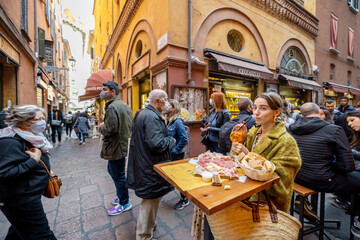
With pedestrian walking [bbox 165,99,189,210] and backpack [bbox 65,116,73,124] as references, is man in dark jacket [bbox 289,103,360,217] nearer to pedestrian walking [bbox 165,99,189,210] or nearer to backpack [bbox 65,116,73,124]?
pedestrian walking [bbox 165,99,189,210]

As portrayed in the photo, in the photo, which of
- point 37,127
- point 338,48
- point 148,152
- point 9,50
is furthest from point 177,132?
point 338,48

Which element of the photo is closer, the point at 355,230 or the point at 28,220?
the point at 28,220

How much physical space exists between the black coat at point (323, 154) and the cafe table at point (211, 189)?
4.17ft

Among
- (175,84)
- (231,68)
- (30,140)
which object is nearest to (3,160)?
(30,140)

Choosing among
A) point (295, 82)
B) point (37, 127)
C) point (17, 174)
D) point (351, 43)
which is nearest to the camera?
point (17, 174)

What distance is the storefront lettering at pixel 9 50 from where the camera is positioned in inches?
180

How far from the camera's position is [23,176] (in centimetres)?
148

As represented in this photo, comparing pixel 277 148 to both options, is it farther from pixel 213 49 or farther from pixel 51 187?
pixel 213 49

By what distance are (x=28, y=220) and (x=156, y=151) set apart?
4.43 feet

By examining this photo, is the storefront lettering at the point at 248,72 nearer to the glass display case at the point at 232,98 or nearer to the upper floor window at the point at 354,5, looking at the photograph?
the glass display case at the point at 232,98

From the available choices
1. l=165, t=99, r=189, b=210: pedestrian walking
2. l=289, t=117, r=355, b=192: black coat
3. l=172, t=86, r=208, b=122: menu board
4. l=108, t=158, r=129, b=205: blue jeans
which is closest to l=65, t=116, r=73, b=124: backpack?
l=172, t=86, r=208, b=122: menu board

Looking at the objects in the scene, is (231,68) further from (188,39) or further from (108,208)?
(108,208)

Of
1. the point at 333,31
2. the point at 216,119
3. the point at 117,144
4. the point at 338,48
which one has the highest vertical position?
the point at 333,31

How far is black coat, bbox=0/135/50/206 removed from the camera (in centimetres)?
135
